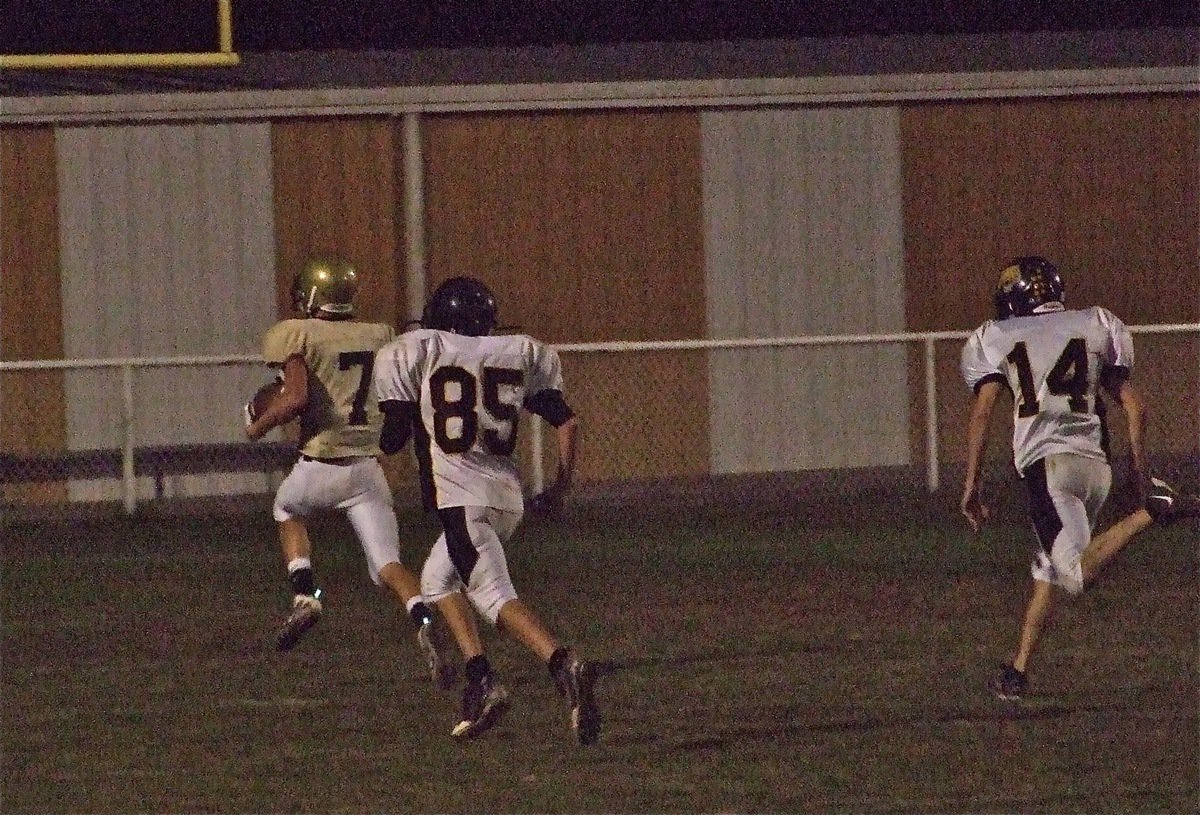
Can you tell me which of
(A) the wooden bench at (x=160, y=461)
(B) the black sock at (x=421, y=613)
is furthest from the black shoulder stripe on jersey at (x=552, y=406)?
(A) the wooden bench at (x=160, y=461)

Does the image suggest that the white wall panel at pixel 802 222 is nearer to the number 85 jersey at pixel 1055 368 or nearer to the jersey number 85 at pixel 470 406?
the number 85 jersey at pixel 1055 368

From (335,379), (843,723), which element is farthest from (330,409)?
(843,723)

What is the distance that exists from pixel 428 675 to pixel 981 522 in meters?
2.65

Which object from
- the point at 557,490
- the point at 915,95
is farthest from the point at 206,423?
the point at 557,490

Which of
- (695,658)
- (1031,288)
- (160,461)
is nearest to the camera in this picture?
(1031,288)

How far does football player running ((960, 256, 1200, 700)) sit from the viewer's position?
366 inches

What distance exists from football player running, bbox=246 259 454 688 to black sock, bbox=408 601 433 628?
57 cm

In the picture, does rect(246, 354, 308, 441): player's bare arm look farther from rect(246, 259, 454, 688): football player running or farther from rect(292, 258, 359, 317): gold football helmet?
rect(292, 258, 359, 317): gold football helmet

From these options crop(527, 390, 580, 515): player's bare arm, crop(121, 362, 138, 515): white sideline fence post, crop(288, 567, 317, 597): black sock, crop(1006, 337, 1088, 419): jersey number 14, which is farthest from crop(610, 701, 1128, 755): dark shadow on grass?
crop(121, 362, 138, 515): white sideline fence post

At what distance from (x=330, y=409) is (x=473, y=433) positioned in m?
2.03

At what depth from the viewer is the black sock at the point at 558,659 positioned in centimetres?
841

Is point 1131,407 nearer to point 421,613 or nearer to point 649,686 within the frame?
point 649,686

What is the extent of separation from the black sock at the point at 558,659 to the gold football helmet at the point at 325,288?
2.75m

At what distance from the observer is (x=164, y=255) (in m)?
19.4
